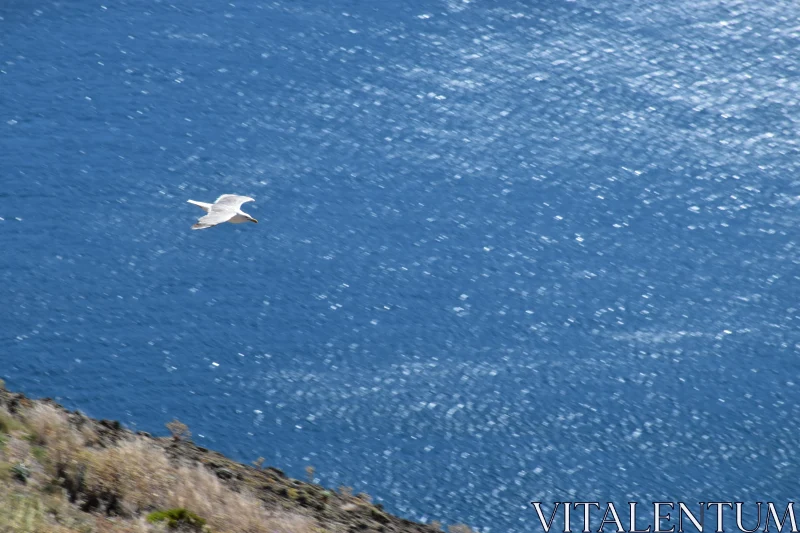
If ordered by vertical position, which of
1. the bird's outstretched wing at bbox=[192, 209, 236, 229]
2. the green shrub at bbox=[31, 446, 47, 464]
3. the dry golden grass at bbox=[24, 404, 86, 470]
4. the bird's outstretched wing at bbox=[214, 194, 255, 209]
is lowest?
the green shrub at bbox=[31, 446, 47, 464]

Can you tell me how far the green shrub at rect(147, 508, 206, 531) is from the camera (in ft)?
17.4

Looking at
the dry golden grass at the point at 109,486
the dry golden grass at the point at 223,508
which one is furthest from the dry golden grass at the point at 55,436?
the dry golden grass at the point at 223,508

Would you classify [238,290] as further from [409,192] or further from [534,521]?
[534,521]

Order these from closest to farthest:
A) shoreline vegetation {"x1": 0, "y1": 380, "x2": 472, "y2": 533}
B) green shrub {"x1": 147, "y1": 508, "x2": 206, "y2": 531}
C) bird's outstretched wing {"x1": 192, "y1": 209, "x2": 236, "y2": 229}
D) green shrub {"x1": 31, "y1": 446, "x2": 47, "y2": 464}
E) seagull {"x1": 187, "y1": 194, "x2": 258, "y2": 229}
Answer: shoreline vegetation {"x1": 0, "y1": 380, "x2": 472, "y2": 533} < green shrub {"x1": 147, "y1": 508, "x2": 206, "y2": 531} < green shrub {"x1": 31, "y1": 446, "x2": 47, "y2": 464} < bird's outstretched wing {"x1": 192, "y1": 209, "x2": 236, "y2": 229} < seagull {"x1": 187, "y1": 194, "x2": 258, "y2": 229}

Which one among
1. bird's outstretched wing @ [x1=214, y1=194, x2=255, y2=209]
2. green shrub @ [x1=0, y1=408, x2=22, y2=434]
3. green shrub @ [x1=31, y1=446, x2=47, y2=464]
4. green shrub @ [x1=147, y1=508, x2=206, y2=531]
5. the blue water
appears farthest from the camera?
the blue water

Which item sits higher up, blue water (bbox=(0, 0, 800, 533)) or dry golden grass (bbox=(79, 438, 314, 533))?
blue water (bbox=(0, 0, 800, 533))

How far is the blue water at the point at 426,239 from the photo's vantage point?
10.2m

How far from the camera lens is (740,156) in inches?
542

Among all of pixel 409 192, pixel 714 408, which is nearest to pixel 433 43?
pixel 409 192

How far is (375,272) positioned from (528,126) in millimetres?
3348

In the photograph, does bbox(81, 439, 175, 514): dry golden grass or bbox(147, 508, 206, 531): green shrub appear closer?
bbox(147, 508, 206, 531): green shrub

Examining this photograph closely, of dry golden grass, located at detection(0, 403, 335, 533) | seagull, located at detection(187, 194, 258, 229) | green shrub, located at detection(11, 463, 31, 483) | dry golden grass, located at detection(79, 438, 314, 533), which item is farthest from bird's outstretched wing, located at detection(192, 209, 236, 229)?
green shrub, located at detection(11, 463, 31, 483)

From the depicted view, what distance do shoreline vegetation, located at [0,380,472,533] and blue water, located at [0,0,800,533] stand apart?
2.83 meters

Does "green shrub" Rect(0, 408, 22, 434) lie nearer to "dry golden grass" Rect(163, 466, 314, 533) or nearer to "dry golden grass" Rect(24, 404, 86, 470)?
"dry golden grass" Rect(24, 404, 86, 470)
